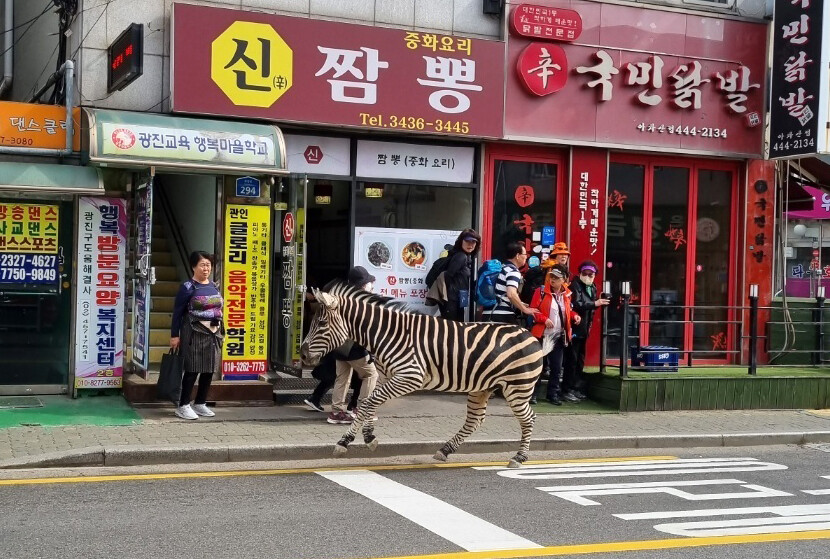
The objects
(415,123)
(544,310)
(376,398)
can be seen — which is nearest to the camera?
(376,398)

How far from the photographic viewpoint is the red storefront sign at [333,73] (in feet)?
40.6

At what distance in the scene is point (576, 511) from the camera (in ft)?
26.7

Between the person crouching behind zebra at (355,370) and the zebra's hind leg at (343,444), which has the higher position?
the person crouching behind zebra at (355,370)

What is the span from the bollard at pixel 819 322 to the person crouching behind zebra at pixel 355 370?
7216 millimetres

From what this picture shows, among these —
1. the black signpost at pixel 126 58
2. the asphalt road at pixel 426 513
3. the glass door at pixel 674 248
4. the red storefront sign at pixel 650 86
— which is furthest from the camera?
the glass door at pixel 674 248

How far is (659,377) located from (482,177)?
3.65 metres

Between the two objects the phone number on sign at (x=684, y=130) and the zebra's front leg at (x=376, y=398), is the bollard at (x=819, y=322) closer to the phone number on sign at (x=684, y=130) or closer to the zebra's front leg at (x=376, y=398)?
the phone number on sign at (x=684, y=130)

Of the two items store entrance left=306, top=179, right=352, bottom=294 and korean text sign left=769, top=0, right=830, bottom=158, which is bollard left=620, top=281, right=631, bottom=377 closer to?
store entrance left=306, top=179, right=352, bottom=294

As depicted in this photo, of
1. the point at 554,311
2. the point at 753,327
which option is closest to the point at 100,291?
the point at 554,311

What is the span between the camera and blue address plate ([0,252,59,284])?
40.0ft

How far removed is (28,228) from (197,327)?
2653 mm

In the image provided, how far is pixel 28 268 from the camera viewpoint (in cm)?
1228

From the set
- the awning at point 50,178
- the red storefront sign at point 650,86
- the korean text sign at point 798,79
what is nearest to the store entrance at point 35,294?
the awning at point 50,178

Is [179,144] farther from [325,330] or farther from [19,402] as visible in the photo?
[19,402]
